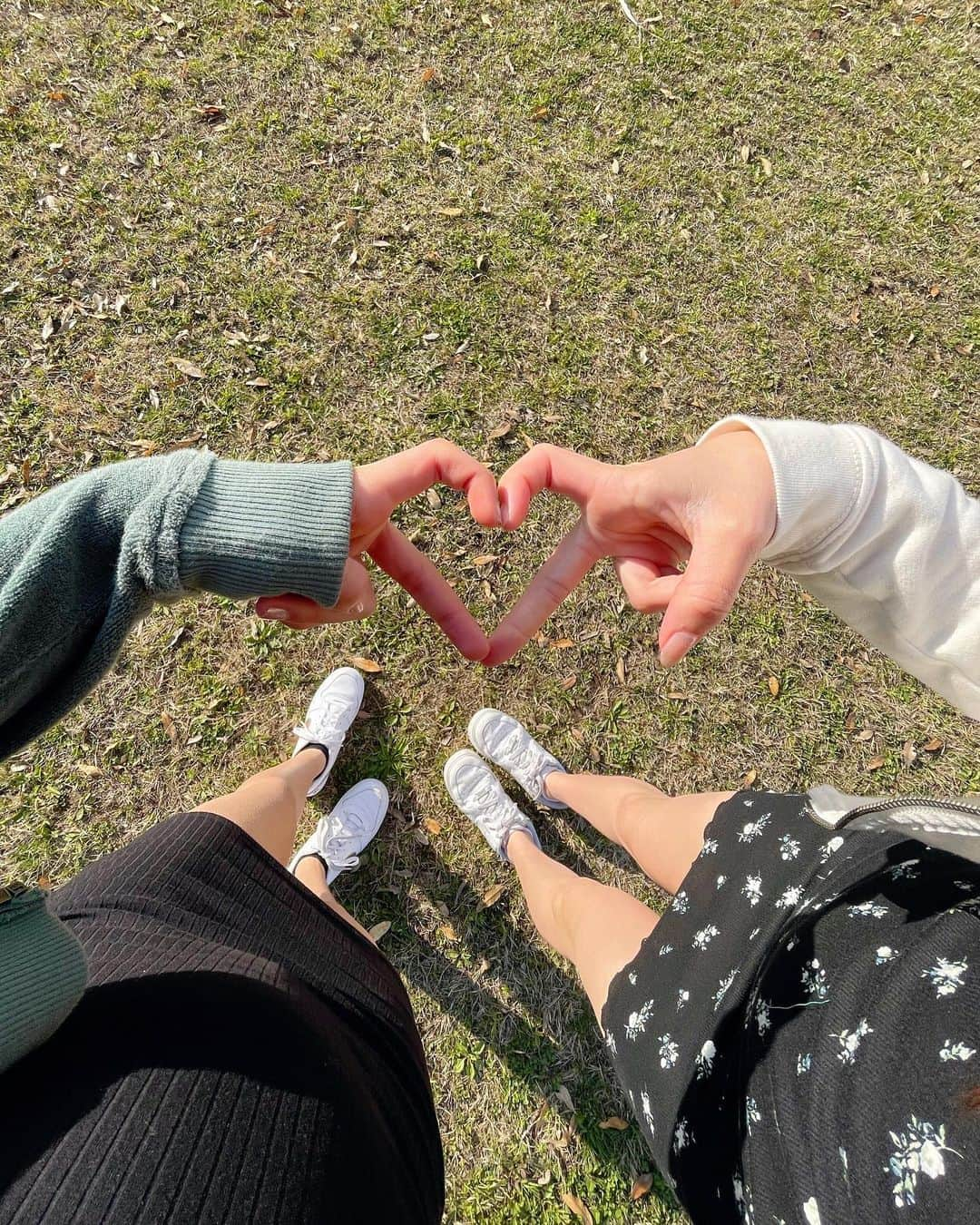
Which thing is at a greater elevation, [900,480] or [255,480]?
[900,480]

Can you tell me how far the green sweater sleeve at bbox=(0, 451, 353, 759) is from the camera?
155 cm

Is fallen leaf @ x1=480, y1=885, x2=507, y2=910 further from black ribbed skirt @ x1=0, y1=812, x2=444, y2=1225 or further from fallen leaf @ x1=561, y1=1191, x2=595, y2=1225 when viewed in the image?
black ribbed skirt @ x1=0, y1=812, x2=444, y2=1225

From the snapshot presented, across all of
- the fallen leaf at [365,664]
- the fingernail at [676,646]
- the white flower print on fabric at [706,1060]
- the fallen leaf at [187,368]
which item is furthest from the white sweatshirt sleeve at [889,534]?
the fallen leaf at [187,368]

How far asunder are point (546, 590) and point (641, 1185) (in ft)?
8.85

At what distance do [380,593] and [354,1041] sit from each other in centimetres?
225

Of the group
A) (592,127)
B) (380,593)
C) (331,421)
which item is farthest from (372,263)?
(380,593)

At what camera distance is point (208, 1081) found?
1.35 m

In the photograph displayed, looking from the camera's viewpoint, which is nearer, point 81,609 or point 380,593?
point 81,609

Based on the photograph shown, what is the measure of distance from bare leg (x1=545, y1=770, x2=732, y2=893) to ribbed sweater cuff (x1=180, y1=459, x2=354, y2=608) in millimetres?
1560

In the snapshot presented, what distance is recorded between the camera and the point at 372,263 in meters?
4.05

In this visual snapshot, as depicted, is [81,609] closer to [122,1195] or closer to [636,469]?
[122,1195]

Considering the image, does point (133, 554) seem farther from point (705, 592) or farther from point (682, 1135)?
point (682, 1135)

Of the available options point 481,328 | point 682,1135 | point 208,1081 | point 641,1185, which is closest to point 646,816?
point 682,1135

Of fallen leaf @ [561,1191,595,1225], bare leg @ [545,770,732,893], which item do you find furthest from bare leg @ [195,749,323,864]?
fallen leaf @ [561,1191,595,1225]
